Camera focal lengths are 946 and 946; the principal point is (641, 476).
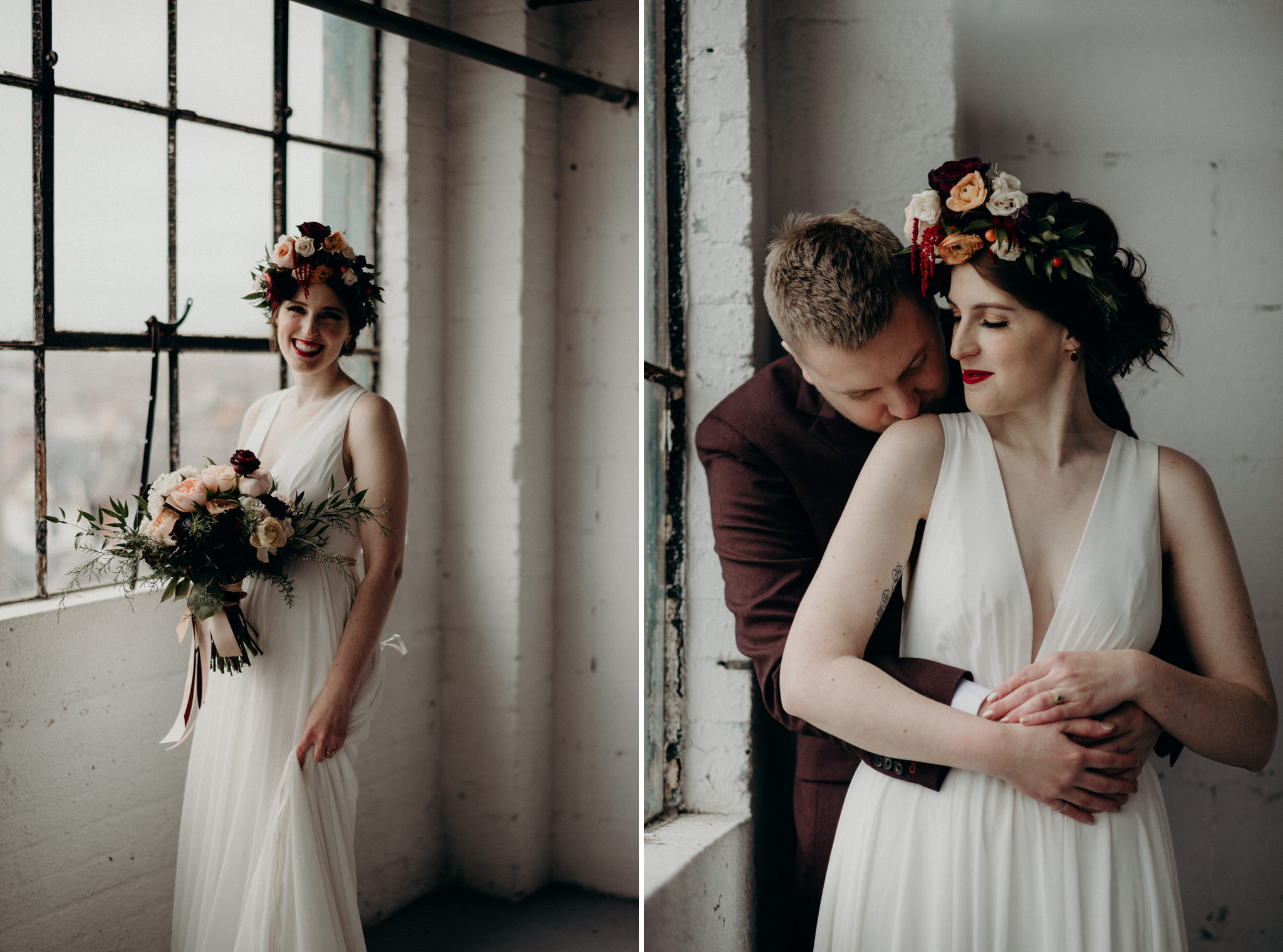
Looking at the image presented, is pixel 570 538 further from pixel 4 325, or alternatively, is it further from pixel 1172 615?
pixel 1172 615

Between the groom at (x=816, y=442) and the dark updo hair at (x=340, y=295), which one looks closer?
the groom at (x=816, y=442)

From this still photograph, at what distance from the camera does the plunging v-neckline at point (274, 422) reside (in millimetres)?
2029

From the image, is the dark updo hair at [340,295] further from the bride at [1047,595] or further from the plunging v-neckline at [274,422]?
the bride at [1047,595]

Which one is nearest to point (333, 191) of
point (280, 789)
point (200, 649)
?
point (200, 649)

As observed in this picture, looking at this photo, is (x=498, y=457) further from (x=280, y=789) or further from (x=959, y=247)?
(x=959, y=247)

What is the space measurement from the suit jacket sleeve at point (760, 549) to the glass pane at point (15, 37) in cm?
159

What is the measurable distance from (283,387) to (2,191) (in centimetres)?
76

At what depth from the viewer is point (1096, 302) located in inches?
40.3

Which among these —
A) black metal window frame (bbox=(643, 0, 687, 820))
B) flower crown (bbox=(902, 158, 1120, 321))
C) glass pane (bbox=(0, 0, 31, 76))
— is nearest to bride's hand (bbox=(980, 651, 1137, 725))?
flower crown (bbox=(902, 158, 1120, 321))

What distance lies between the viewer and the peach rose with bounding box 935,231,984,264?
1.04 metres

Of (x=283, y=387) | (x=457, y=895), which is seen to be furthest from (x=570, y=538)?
(x=457, y=895)

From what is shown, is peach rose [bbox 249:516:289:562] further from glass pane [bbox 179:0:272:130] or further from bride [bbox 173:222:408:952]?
glass pane [bbox 179:0:272:130]

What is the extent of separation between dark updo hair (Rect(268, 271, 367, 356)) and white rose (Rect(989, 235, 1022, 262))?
146cm

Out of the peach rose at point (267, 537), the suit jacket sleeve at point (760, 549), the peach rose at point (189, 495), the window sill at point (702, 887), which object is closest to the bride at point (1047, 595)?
the suit jacket sleeve at point (760, 549)
